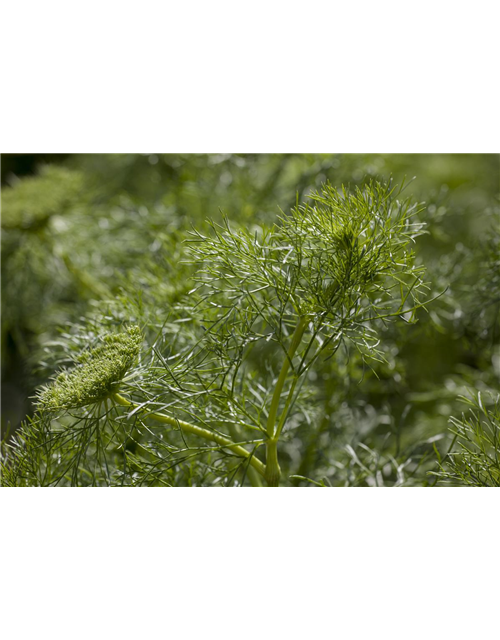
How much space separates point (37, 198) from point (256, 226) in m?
0.41

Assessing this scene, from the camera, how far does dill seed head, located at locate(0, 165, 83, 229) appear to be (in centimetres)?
74

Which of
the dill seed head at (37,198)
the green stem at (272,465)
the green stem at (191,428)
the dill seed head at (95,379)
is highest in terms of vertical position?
the dill seed head at (37,198)

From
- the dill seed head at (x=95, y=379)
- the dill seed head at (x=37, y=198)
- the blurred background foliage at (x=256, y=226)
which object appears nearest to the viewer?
the dill seed head at (x=95, y=379)

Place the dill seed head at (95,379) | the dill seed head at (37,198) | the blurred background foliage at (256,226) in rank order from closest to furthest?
the dill seed head at (95,379)
the blurred background foliage at (256,226)
the dill seed head at (37,198)

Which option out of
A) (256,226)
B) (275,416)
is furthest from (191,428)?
(256,226)

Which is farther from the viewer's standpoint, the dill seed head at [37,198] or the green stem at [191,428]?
the dill seed head at [37,198]

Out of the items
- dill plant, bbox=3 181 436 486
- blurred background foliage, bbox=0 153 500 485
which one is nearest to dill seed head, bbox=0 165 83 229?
blurred background foliage, bbox=0 153 500 485

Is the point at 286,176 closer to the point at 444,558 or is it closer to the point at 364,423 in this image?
the point at 364,423

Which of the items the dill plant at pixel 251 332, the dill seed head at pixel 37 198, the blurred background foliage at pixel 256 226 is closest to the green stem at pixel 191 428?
the dill plant at pixel 251 332

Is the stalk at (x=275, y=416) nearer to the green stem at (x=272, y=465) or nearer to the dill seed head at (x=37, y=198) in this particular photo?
the green stem at (x=272, y=465)

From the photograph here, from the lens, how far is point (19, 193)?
2.43 feet

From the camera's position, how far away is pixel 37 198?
751 mm

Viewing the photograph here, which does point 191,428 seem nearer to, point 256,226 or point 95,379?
point 95,379

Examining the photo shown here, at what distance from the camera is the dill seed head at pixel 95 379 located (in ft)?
0.94
